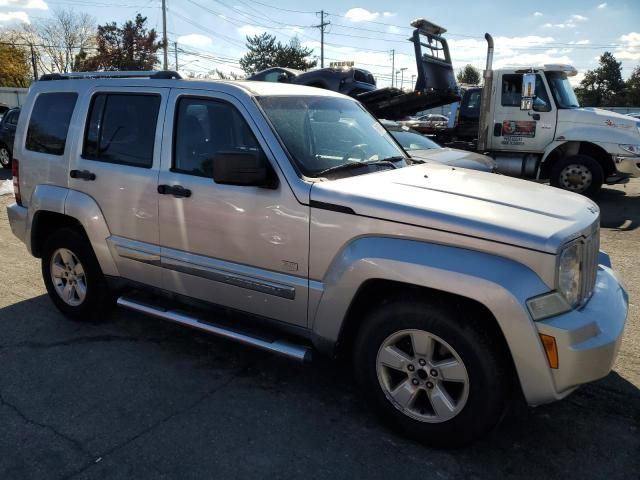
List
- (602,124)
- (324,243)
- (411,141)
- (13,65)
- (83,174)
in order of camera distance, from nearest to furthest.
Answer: (324,243) < (83,174) < (411,141) < (602,124) < (13,65)

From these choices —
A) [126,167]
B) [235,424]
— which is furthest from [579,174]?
[235,424]

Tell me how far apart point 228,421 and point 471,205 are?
1.85 meters

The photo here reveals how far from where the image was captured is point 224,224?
3352mm

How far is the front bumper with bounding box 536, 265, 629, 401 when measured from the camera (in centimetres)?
242

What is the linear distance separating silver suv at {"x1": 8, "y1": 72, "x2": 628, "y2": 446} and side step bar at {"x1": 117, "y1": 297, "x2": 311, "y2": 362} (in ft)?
0.06

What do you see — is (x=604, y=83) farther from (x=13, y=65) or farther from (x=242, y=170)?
(x=242, y=170)

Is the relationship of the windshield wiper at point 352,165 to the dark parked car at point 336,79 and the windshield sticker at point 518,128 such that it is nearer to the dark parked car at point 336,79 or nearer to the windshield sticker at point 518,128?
the windshield sticker at point 518,128

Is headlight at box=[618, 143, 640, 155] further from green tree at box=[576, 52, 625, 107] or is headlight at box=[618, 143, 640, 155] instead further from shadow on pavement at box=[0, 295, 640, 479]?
green tree at box=[576, 52, 625, 107]

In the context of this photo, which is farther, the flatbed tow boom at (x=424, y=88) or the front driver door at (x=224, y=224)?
the flatbed tow boom at (x=424, y=88)

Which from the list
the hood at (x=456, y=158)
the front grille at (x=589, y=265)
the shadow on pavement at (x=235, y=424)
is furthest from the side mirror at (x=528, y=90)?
the front grille at (x=589, y=265)

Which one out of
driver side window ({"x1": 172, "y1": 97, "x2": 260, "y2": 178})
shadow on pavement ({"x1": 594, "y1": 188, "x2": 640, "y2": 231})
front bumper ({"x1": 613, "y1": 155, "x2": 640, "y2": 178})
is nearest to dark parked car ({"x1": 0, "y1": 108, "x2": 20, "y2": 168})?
driver side window ({"x1": 172, "y1": 97, "x2": 260, "y2": 178})

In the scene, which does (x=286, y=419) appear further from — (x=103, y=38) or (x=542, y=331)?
(x=103, y=38)

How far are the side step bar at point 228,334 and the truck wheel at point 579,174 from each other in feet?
28.2

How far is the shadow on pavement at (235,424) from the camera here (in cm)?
271
